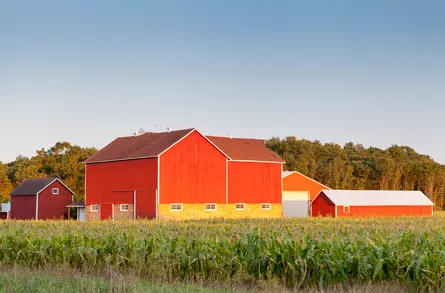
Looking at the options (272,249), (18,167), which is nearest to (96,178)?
(18,167)

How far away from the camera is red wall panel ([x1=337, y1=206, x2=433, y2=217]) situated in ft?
194

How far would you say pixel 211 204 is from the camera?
52.8 metres

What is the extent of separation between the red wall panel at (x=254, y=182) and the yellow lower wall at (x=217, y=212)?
674 mm

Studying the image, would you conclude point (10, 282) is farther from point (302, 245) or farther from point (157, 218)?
point (157, 218)

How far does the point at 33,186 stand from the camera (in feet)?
218

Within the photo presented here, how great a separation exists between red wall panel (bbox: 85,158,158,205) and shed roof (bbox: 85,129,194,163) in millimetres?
506

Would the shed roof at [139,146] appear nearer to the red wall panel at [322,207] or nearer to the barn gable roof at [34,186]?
the barn gable roof at [34,186]

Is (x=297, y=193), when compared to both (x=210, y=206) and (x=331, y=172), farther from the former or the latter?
(x=331, y=172)

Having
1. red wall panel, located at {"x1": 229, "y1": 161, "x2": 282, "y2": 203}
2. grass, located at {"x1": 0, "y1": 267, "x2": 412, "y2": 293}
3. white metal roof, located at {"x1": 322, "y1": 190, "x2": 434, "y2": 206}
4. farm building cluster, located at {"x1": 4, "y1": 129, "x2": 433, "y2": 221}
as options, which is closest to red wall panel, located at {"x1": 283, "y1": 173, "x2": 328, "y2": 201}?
farm building cluster, located at {"x1": 4, "y1": 129, "x2": 433, "y2": 221}

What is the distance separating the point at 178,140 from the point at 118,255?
3562cm

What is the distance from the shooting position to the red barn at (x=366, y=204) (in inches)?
2313

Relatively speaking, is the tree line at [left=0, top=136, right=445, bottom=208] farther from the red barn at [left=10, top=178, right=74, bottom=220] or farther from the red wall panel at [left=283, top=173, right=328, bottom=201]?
the red wall panel at [left=283, top=173, right=328, bottom=201]

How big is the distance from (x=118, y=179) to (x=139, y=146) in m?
3.27

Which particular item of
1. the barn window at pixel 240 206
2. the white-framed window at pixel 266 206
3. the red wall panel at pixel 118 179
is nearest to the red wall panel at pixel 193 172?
the red wall panel at pixel 118 179
